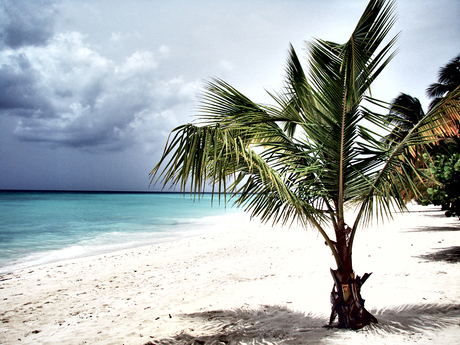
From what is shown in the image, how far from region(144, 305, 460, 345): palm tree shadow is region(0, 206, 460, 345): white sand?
0.04 ft

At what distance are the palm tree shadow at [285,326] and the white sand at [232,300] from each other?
0.01 metres

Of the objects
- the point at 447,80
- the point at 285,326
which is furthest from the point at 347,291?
the point at 447,80

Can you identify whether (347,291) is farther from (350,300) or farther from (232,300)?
(232,300)

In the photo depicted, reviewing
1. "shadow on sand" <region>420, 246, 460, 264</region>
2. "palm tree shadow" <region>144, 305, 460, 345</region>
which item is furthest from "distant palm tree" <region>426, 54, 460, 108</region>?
"palm tree shadow" <region>144, 305, 460, 345</region>

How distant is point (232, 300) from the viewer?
459 cm

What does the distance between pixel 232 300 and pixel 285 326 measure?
1.35 metres

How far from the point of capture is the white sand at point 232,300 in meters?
3.23

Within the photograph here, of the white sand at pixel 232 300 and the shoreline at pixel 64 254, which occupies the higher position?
the white sand at pixel 232 300

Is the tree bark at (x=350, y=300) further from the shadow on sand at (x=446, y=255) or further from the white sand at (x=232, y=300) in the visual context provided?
the shadow on sand at (x=446, y=255)

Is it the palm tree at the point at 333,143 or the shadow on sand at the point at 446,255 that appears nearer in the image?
the palm tree at the point at 333,143

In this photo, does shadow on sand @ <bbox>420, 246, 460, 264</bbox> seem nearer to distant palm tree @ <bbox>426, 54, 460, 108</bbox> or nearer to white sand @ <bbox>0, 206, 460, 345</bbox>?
white sand @ <bbox>0, 206, 460, 345</bbox>

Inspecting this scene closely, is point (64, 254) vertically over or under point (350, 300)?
under

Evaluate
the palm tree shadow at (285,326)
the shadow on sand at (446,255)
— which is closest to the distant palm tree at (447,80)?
the shadow on sand at (446,255)

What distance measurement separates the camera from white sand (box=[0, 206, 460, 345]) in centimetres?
323
